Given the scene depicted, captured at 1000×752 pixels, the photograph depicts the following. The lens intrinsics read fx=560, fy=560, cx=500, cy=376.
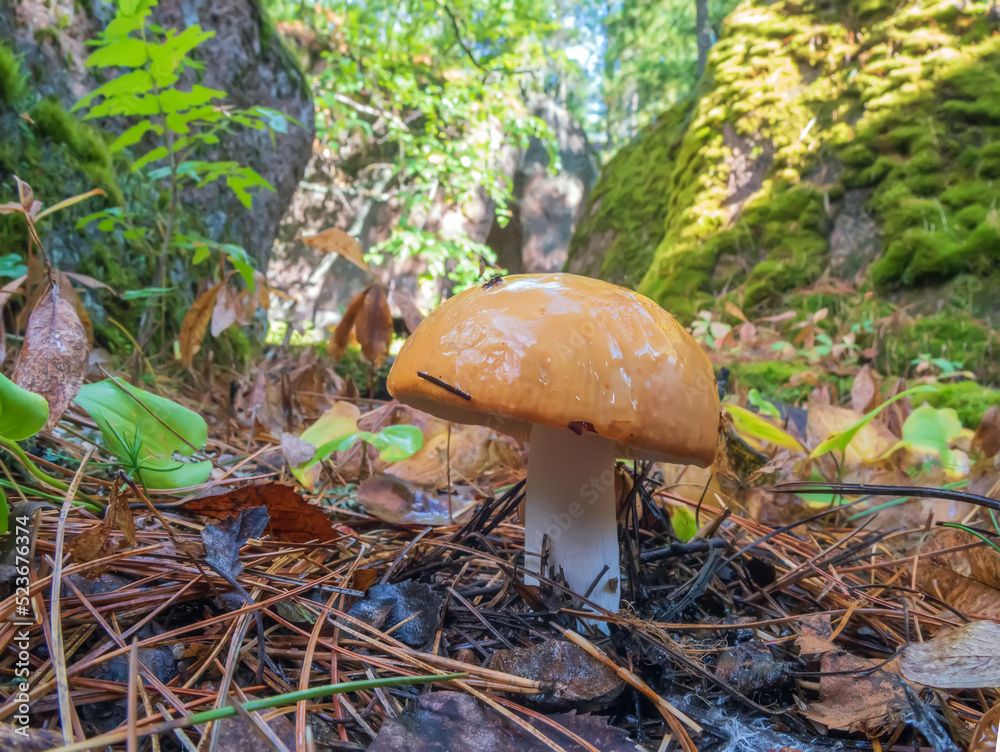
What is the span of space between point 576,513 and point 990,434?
76.3 inches

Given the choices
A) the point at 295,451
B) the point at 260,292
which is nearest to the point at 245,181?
the point at 260,292

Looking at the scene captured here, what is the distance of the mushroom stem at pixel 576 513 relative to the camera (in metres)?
1.28

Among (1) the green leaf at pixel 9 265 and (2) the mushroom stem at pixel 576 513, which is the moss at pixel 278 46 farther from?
(2) the mushroom stem at pixel 576 513

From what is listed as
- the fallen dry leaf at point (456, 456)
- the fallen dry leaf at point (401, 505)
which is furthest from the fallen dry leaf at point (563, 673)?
the fallen dry leaf at point (456, 456)

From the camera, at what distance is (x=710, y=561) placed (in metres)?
1.39

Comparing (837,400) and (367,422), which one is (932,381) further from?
(367,422)

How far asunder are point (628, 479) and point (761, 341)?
342 centimetres

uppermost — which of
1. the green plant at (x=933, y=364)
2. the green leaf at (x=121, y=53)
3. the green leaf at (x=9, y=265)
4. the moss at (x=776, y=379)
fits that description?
the green leaf at (x=121, y=53)

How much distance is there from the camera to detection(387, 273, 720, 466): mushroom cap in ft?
3.27

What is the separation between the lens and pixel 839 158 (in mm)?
5012

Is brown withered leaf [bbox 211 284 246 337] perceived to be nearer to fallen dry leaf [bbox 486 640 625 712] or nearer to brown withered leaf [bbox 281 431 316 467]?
brown withered leaf [bbox 281 431 316 467]

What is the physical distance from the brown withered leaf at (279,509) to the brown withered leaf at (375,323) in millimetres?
1219

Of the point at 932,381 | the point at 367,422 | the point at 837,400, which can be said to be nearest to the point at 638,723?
the point at 367,422

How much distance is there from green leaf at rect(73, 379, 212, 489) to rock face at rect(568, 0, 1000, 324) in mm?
4572
